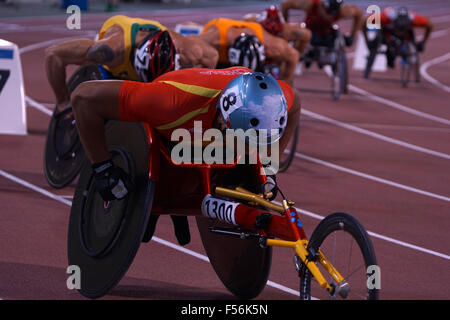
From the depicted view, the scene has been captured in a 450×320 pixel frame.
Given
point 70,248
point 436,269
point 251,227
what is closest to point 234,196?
point 251,227

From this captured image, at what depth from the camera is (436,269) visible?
23.0 feet

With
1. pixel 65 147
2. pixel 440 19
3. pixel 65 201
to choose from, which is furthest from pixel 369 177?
Answer: pixel 440 19

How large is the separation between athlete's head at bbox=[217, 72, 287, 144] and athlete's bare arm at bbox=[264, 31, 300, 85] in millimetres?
5758

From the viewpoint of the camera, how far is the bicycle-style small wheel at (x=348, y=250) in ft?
15.4

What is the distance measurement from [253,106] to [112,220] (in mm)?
1186

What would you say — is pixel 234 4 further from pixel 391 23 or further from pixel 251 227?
pixel 251 227

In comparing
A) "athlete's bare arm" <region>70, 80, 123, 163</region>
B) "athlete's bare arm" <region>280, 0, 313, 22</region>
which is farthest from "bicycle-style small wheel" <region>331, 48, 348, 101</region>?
"athlete's bare arm" <region>70, 80, 123, 163</region>

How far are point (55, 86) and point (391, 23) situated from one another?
1225 cm

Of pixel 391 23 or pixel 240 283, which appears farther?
pixel 391 23

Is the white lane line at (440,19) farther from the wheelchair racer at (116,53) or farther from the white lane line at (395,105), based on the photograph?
the wheelchair racer at (116,53)

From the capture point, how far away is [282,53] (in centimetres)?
1078

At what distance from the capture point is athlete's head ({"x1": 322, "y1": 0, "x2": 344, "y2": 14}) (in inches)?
651

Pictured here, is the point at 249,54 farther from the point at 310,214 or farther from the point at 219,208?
the point at 219,208

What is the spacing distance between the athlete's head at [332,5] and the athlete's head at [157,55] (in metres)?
10.0
